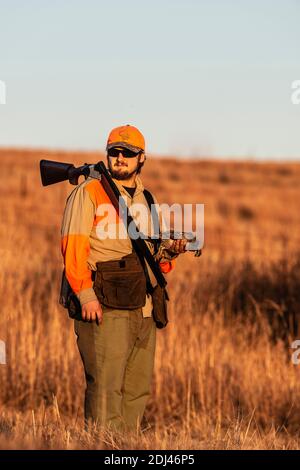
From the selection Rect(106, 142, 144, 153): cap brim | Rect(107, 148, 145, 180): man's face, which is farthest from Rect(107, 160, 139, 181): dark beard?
Rect(106, 142, 144, 153): cap brim

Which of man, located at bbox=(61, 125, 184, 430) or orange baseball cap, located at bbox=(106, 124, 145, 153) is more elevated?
orange baseball cap, located at bbox=(106, 124, 145, 153)

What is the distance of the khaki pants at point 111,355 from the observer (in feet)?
15.5

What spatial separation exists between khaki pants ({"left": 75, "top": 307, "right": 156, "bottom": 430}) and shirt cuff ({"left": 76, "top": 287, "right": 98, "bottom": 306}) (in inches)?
5.6

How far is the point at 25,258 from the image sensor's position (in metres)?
11.2

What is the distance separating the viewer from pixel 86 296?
461cm

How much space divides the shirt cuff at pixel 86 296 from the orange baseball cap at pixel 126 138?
0.79m

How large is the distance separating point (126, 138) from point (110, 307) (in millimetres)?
904

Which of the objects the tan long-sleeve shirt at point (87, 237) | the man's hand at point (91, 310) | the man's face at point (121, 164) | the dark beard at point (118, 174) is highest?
the man's face at point (121, 164)

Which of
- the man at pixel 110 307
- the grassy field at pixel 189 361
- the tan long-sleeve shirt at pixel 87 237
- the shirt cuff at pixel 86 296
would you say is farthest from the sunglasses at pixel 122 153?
the grassy field at pixel 189 361

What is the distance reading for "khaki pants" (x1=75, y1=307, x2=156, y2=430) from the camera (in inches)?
186

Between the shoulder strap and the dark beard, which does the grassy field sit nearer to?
the shoulder strap

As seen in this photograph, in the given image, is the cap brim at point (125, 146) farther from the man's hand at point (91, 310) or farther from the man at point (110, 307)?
the man's hand at point (91, 310)
